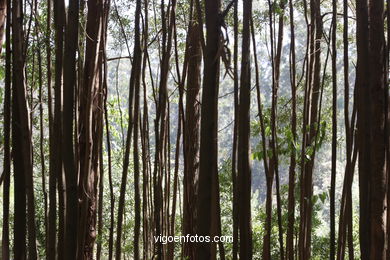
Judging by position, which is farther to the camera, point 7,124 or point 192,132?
point 192,132

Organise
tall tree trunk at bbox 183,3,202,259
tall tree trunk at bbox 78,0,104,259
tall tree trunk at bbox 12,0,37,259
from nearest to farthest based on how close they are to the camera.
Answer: tall tree trunk at bbox 12,0,37,259 → tall tree trunk at bbox 78,0,104,259 → tall tree trunk at bbox 183,3,202,259

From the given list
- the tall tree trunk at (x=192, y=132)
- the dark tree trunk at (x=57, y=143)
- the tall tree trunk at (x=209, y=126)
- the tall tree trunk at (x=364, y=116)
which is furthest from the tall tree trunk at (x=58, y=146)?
the tall tree trunk at (x=192, y=132)

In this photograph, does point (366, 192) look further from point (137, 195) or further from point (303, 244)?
point (303, 244)

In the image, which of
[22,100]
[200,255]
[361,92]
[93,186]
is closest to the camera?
[200,255]

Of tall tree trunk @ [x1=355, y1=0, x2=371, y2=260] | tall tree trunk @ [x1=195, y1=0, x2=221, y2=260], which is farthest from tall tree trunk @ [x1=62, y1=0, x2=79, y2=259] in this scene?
tall tree trunk @ [x1=355, y1=0, x2=371, y2=260]

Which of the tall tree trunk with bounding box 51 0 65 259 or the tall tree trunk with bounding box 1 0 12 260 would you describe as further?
the tall tree trunk with bounding box 1 0 12 260

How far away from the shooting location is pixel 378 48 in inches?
87.5

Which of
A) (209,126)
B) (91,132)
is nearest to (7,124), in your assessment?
(209,126)

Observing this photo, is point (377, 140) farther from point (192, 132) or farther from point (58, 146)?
point (192, 132)

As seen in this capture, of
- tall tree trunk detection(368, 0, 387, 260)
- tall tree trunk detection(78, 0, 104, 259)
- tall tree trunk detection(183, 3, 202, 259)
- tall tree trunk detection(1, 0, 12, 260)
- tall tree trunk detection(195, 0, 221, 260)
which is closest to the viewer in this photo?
tall tree trunk detection(195, 0, 221, 260)

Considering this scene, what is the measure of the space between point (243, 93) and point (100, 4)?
110 centimetres

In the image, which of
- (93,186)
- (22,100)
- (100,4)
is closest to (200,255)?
(22,100)

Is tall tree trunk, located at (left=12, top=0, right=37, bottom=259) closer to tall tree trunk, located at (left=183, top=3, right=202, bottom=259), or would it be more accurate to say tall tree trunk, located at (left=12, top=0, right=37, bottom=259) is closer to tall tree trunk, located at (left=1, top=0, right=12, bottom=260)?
tall tree trunk, located at (left=1, top=0, right=12, bottom=260)

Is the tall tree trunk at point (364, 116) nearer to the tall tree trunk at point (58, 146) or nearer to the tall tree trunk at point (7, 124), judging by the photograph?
the tall tree trunk at point (58, 146)
